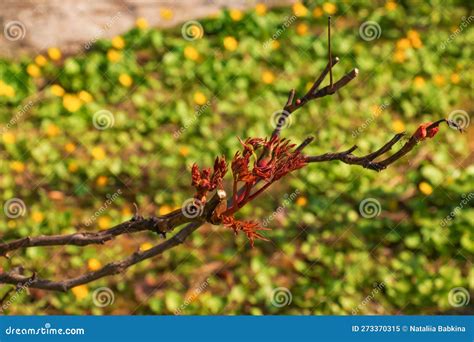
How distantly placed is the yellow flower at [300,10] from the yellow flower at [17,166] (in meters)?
2.70

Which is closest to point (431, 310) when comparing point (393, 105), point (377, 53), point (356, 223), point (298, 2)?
point (356, 223)

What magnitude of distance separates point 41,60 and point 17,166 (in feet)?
3.39

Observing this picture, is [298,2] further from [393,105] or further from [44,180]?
[44,180]

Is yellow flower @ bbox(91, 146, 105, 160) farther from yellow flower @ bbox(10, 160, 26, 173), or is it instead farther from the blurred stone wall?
the blurred stone wall

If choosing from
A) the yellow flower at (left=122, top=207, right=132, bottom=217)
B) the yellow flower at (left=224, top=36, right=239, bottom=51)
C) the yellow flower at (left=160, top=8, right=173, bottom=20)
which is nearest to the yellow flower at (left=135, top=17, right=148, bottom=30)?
the yellow flower at (left=160, top=8, right=173, bottom=20)

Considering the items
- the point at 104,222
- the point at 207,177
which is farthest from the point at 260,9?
the point at 207,177

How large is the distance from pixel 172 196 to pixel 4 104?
1.53 m

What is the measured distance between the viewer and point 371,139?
5.16 meters

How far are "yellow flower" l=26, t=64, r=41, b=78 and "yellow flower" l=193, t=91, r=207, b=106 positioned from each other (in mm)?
1246

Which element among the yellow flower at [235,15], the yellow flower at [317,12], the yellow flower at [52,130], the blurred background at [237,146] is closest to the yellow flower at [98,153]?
the blurred background at [237,146]

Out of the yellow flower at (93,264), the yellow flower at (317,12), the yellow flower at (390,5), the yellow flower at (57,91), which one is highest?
the yellow flower at (390,5)

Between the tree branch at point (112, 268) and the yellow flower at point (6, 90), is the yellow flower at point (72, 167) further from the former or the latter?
the tree branch at point (112, 268)

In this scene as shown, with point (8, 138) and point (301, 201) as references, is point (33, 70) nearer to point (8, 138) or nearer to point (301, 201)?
point (8, 138)

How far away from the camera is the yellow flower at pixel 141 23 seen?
5748 millimetres
